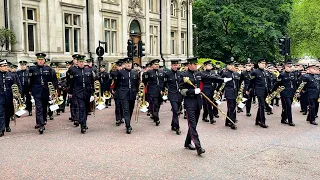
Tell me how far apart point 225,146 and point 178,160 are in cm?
179

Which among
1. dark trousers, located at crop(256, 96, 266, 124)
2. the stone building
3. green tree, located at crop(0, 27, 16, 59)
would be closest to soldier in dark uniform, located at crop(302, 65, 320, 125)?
dark trousers, located at crop(256, 96, 266, 124)

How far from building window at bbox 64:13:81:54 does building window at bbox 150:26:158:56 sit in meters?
8.98

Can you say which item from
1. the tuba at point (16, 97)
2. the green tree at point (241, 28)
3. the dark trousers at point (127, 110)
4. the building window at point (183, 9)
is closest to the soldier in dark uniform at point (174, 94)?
the dark trousers at point (127, 110)

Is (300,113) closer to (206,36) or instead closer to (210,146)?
(210,146)

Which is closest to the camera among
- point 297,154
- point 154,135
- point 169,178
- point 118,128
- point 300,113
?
point 169,178

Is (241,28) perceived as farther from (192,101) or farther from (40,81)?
(192,101)

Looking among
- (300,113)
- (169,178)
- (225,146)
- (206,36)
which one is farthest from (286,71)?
(206,36)

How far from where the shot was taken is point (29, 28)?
70.6 feet

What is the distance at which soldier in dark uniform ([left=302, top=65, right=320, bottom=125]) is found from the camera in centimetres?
1352

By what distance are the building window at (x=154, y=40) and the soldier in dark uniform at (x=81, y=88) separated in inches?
840

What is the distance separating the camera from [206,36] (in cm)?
4000

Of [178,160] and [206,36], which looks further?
[206,36]

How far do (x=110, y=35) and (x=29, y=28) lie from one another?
702 centimetres

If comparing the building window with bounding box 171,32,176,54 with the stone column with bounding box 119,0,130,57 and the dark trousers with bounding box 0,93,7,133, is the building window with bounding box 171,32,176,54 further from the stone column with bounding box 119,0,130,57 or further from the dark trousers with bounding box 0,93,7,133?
the dark trousers with bounding box 0,93,7,133
